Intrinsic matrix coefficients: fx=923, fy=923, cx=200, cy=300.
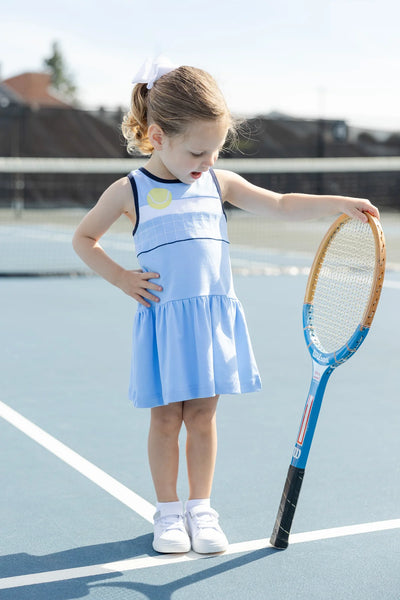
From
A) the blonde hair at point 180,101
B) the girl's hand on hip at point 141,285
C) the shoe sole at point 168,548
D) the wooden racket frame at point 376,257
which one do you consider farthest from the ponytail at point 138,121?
the shoe sole at point 168,548

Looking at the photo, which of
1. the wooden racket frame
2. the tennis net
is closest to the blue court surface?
the wooden racket frame

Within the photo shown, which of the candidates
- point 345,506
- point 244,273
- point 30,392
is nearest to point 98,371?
point 30,392

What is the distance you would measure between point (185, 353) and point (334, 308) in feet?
1.62

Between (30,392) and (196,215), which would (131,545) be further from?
(30,392)

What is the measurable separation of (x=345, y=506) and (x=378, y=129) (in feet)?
60.7

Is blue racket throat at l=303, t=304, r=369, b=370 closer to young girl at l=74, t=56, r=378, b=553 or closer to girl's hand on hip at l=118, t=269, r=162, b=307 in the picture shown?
young girl at l=74, t=56, r=378, b=553

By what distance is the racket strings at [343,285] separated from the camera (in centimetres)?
263

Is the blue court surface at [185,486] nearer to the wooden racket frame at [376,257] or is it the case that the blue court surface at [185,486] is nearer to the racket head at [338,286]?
the racket head at [338,286]

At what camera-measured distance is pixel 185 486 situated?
3123 millimetres

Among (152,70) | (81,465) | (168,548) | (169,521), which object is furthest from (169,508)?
(152,70)

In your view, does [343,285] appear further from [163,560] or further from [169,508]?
[163,560]

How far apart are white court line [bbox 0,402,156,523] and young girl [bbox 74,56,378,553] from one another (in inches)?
8.7

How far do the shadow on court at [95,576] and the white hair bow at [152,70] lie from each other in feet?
4.28

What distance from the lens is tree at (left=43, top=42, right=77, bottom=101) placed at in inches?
3922
